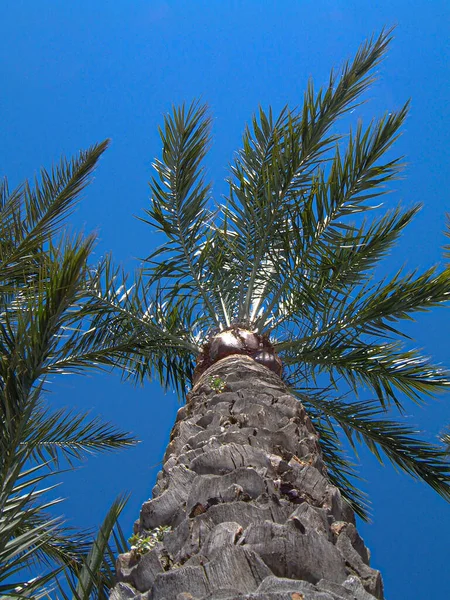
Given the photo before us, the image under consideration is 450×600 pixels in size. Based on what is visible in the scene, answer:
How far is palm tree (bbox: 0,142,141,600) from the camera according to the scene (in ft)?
8.01

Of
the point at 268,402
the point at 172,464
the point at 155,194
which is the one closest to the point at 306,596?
the point at 172,464

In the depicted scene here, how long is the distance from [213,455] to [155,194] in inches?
175

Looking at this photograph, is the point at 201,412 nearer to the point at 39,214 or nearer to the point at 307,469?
the point at 307,469

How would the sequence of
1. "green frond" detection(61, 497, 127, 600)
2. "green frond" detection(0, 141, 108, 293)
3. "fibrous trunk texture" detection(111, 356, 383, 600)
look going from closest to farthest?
"fibrous trunk texture" detection(111, 356, 383, 600), "green frond" detection(61, 497, 127, 600), "green frond" detection(0, 141, 108, 293)

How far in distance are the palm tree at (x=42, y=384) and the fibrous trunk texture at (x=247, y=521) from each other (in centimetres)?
31

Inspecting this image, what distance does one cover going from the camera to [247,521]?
2.28 m

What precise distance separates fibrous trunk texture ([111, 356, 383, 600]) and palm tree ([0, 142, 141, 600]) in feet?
1.02

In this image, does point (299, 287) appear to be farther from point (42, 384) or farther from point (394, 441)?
point (42, 384)

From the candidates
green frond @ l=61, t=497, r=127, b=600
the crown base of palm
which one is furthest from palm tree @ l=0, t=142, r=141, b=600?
the crown base of palm

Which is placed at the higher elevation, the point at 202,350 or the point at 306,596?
the point at 202,350

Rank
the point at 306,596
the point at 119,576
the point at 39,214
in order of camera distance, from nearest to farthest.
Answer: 1. the point at 306,596
2. the point at 119,576
3. the point at 39,214

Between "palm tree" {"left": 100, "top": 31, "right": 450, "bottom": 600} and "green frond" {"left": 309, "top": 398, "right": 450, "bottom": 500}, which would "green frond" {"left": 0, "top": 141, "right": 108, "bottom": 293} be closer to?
"palm tree" {"left": 100, "top": 31, "right": 450, "bottom": 600}

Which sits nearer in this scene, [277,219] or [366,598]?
[366,598]

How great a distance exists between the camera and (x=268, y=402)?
12.9 ft
